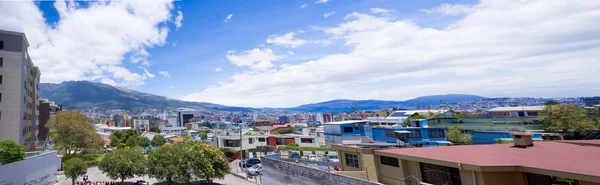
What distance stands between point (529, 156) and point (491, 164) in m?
2.40

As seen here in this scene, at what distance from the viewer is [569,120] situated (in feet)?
134

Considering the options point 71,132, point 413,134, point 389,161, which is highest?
point 71,132

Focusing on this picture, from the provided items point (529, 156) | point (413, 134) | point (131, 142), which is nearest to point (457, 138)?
point (413, 134)

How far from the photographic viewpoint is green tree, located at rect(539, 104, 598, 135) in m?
39.0

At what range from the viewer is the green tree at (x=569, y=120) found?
3900 cm

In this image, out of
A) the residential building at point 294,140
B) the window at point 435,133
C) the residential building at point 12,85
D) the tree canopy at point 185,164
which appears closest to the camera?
the tree canopy at point 185,164

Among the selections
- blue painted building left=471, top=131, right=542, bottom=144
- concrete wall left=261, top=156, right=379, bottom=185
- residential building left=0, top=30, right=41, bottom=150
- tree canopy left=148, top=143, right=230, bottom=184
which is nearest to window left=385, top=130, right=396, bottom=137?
blue painted building left=471, top=131, right=542, bottom=144

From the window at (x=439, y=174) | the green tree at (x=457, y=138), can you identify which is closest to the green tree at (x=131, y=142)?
the green tree at (x=457, y=138)

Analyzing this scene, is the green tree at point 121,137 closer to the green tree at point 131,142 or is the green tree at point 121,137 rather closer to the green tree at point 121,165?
the green tree at point 131,142

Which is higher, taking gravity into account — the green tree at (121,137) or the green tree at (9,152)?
the green tree at (9,152)

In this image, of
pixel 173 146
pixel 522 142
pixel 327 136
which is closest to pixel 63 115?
pixel 173 146

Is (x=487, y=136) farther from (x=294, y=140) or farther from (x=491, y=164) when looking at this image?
(x=491, y=164)

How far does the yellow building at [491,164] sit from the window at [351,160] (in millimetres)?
1031

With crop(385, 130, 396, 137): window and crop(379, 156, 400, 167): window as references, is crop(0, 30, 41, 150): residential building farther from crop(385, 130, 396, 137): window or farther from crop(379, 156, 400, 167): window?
crop(385, 130, 396, 137): window
